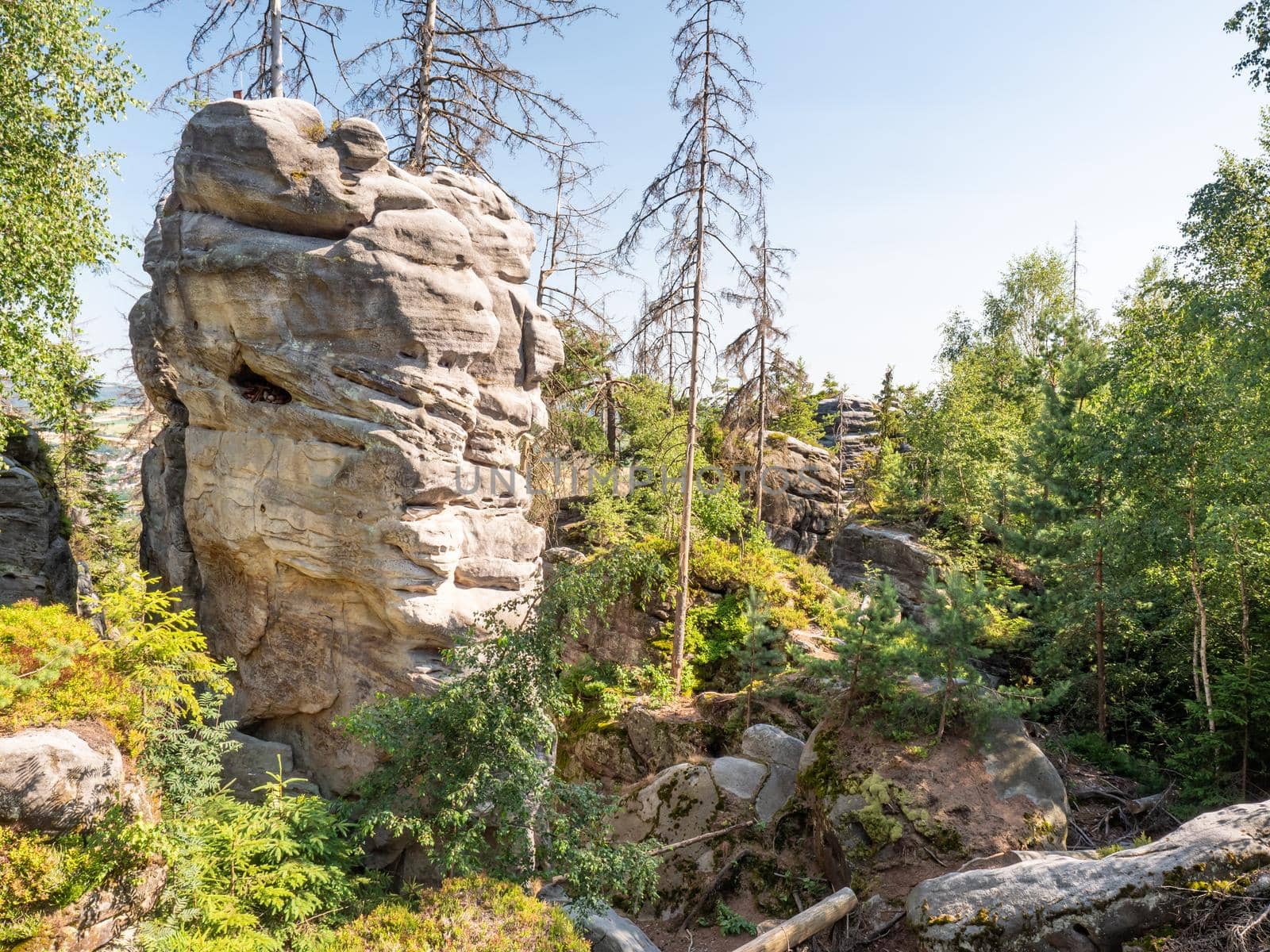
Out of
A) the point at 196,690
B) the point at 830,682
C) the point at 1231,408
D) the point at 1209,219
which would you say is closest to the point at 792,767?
the point at 830,682

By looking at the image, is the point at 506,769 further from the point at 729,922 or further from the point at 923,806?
the point at 923,806

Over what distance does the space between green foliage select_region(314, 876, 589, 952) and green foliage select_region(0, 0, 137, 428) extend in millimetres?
8833

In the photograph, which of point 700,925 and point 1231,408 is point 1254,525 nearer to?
point 1231,408

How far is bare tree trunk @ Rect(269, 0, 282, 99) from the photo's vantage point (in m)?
12.3

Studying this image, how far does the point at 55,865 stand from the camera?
6316 mm

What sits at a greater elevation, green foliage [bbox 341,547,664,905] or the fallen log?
green foliage [bbox 341,547,664,905]

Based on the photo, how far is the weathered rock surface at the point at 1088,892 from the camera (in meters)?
5.24

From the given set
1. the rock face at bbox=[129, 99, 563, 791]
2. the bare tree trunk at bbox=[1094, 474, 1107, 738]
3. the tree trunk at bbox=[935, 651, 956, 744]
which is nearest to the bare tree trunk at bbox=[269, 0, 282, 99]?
the rock face at bbox=[129, 99, 563, 791]

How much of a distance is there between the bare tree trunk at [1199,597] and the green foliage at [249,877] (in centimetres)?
1210

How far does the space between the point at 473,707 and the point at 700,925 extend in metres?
4.77

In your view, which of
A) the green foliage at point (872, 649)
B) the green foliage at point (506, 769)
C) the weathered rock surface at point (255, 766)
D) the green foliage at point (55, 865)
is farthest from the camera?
the weathered rock surface at point (255, 766)

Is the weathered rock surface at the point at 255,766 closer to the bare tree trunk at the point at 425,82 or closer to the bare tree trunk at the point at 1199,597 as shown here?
the bare tree trunk at the point at 425,82

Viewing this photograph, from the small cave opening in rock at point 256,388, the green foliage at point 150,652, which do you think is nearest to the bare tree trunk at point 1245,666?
the green foliage at point 150,652

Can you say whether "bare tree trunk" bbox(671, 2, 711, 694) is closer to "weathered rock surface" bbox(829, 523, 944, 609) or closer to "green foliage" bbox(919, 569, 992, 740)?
"green foliage" bbox(919, 569, 992, 740)
